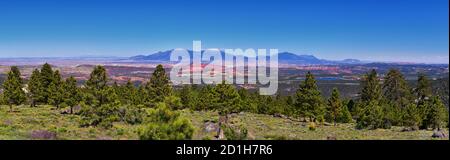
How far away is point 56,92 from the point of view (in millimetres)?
60312

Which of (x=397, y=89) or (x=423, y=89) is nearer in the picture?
(x=423, y=89)

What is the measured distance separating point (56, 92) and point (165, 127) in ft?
150

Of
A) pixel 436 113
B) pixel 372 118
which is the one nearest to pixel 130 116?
pixel 372 118

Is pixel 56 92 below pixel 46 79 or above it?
below

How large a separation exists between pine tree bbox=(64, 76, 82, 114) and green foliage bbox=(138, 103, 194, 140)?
3855 centimetres

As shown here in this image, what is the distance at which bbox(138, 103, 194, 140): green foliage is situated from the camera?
19.7 meters

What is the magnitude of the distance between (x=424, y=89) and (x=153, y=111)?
5643cm

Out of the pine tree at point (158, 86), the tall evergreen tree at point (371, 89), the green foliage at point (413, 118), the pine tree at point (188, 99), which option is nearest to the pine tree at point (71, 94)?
the pine tree at point (158, 86)

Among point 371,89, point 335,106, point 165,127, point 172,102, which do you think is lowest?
point 335,106

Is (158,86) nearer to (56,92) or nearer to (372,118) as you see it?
(56,92)

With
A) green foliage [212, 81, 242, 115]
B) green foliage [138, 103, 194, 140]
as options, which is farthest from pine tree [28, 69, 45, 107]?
green foliage [138, 103, 194, 140]

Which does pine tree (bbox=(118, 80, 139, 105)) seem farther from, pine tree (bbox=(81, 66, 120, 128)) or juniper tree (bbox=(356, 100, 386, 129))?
juniper tree (bbox=(356, 100, 386, 129))

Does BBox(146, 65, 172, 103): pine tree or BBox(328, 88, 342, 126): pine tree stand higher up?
BBox(146, 65, 172, 103): pine tree

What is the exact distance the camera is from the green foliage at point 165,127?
1969 centimetres
